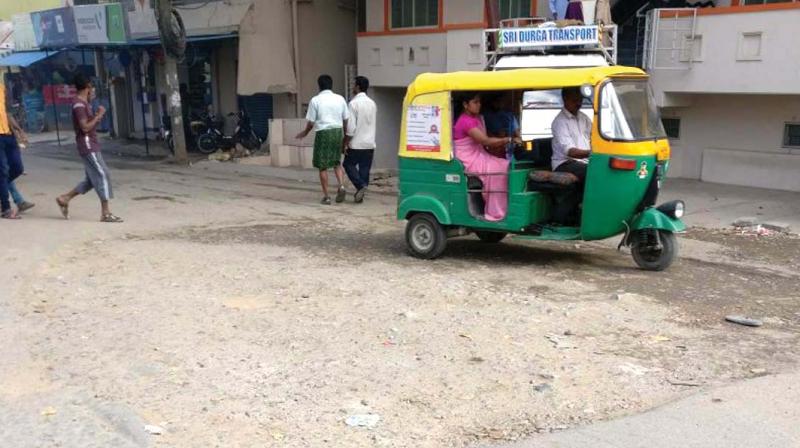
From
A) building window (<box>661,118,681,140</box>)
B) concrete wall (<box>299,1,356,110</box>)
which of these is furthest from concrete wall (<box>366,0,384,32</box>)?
building window (<box>661,118,681,140</box>)

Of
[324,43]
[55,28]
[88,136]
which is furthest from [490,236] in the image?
[55,28]

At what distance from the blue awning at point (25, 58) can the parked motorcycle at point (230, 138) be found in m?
10.3

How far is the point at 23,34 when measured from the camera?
27328 millimetres

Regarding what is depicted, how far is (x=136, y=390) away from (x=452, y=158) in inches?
155

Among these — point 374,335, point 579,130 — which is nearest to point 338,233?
point 579,130

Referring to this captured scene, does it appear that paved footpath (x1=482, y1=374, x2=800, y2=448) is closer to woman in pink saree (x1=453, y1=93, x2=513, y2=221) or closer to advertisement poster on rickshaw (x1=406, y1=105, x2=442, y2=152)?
woman in pink saree (x1=453, y1=93, x2=513, y2=221)

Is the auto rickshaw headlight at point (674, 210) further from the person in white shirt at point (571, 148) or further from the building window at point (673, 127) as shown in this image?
the building window at point (673, 127)

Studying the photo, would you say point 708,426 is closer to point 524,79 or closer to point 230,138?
point 524,79

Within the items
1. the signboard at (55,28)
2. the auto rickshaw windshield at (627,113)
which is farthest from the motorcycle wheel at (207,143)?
the auto rickshaw windshield at (627,113)

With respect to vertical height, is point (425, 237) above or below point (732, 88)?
below

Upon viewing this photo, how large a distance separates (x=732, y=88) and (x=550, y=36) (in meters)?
3.01

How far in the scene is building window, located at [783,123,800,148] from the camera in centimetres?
1164

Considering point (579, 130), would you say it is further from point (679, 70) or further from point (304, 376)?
point (679, 70)

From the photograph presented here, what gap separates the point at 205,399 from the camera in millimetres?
3959
